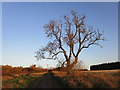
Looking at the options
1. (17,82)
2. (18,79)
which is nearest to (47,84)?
(17,82)

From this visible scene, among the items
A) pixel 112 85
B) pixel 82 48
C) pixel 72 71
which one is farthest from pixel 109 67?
pixel 112 85

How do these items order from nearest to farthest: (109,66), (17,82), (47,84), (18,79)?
(47,84), (17,82), (18,79), (109,66)

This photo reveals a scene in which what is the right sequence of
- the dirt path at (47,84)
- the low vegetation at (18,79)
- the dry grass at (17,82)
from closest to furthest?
1. the dry grass at (17,82)
2. the dirt path at (47,84)
3. the low vegetation at (18,79)

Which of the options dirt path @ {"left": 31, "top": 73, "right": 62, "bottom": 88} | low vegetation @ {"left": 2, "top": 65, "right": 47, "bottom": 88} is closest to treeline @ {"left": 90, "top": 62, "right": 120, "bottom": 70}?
low vegetation @ {"left": 2, "top": 65, "right": 47, "bottom": 88}

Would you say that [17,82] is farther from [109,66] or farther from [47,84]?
[109,66]

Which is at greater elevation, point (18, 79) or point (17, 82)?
point (17, 82)

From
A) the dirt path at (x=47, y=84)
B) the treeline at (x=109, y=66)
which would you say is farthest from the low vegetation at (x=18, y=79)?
the treeline at (x=109, y=66)

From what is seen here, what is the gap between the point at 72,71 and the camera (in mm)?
21859

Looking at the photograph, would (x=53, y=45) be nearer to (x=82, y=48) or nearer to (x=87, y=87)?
(x=82, y=48)

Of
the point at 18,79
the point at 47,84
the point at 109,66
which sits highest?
the point at 47,84

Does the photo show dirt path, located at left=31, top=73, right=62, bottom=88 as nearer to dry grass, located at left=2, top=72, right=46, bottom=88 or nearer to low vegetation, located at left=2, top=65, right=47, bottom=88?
low vegetation, located at left=2, top=65, right=47, bottom=88

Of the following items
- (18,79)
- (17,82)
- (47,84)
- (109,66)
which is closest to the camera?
(47,84)

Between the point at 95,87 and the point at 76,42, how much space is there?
17.5 m

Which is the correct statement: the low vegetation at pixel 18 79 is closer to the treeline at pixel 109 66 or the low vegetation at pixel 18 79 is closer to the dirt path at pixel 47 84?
the dirt path at pixel 47 84
